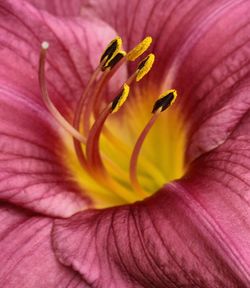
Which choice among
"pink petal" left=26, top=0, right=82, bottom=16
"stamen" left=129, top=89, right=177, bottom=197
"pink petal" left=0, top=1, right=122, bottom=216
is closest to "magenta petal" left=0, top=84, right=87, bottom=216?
"pink petal" left=0, top=1, right=122, bottom=216

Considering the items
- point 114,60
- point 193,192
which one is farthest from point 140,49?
point 193,192

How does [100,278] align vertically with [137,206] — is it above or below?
below

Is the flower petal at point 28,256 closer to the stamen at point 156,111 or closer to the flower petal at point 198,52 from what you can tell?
the stamen at point 156,111

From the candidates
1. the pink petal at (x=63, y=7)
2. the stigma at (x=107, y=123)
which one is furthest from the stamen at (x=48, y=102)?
the pink petal at (x=63, y=7)

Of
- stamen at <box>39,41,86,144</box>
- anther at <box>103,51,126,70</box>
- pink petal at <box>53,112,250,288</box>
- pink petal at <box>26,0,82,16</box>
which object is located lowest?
pink petal at <box>53,112,250,288</box>

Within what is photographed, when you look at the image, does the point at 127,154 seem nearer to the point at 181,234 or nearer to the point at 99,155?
the point at 99,155

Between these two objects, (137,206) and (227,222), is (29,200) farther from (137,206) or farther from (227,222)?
(227,222)

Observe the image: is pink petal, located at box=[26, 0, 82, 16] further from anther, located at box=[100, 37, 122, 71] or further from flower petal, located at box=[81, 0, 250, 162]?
anther, located at box=[100, 37, 122, 71]

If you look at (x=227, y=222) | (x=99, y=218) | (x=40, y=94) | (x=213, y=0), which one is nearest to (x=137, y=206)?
(x=99, y=218)

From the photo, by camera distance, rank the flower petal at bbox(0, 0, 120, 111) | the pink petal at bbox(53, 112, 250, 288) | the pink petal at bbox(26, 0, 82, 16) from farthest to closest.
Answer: the pink petal at bbox(26, 0, 82, 16), the flower petal at bbox(0, 0, 120, 111), the pink petal at bbox(53, 112, 250, 288)
